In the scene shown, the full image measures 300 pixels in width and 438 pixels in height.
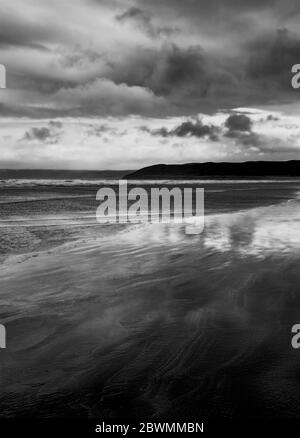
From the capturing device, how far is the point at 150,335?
4.64m

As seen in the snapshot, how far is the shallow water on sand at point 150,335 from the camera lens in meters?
3.33

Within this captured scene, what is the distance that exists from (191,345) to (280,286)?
2823 millimetres

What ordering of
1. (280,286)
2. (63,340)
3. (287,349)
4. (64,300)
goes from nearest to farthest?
(287,349) → (63,340) → (64,300) → (280,286)

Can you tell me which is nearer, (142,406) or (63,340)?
(142,406)

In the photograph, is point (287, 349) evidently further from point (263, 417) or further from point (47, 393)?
point (47, 393)

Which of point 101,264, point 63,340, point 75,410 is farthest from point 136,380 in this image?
point 101,264

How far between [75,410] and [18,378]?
794mm

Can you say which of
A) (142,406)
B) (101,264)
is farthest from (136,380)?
(101,264)

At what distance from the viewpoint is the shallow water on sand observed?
10.9 feet

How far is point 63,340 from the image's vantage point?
4.53m
